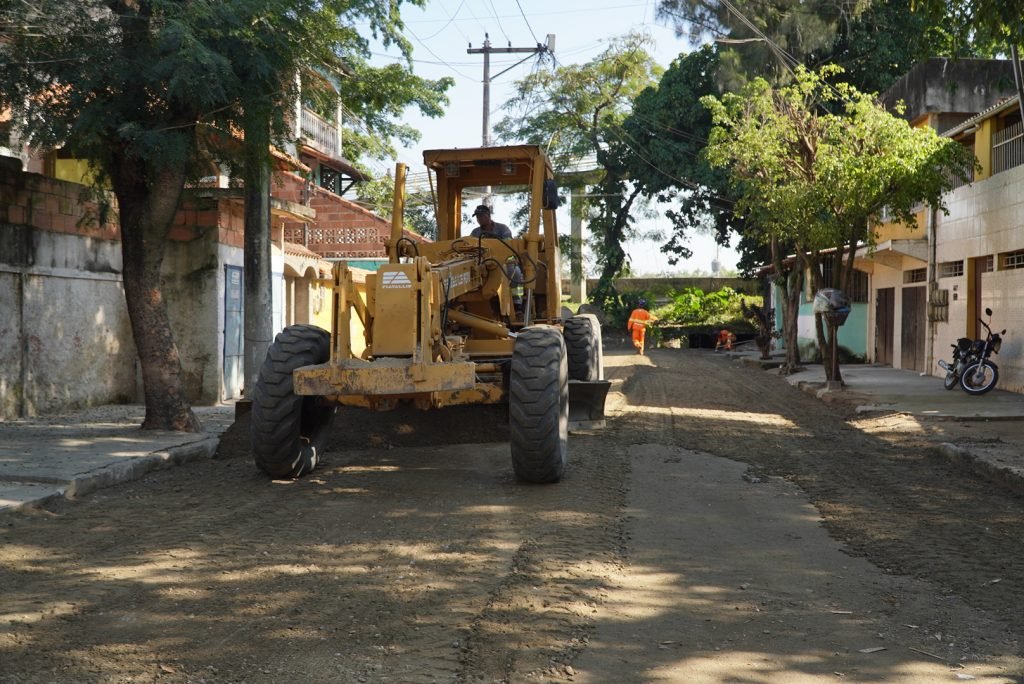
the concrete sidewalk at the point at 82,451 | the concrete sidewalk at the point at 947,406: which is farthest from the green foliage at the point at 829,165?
the concrete sidewalk at the point at 82,451

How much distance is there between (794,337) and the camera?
25844 mm

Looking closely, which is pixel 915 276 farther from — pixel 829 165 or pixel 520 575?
pixel 520 575

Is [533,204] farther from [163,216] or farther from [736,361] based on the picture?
[736,361]

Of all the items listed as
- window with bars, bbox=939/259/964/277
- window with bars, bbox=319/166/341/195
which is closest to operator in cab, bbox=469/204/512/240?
window with bars, bbox=939/259/964/277

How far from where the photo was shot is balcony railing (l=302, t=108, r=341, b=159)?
28.4 meters

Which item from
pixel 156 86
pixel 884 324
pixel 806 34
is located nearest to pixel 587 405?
pixel 156 86

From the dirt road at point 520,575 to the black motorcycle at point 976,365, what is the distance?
8.02m

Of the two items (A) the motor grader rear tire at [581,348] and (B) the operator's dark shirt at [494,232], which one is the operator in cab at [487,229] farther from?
(A) the motor grader rear tire at [581,348]

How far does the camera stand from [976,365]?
17.8 meters

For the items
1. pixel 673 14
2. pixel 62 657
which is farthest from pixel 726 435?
pixel 673 14

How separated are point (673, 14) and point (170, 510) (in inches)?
1258

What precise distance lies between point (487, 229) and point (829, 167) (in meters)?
10.7

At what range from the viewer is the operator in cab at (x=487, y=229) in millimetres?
10406

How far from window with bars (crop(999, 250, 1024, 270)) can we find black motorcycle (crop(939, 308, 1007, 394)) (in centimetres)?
92
